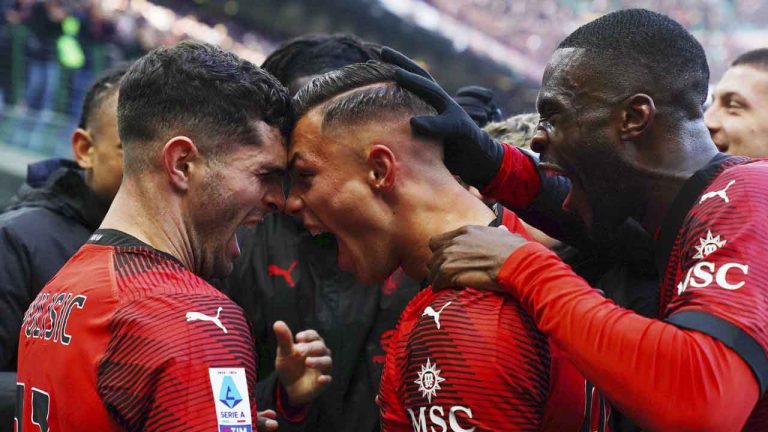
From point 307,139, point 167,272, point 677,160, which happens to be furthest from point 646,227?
point 167,272

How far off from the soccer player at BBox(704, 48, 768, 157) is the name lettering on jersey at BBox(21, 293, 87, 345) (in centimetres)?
252

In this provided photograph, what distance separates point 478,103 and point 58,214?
1.89 m

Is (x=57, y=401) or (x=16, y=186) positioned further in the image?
(x=16, y=186)

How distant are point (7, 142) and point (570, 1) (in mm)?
21769

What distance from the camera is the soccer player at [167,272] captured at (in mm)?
1863

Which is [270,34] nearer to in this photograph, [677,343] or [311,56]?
[311,56]

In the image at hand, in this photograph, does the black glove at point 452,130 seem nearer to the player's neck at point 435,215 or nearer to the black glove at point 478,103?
the player's neck at point 435,215

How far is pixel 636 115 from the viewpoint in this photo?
227 cm

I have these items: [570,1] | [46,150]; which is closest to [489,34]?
[570,1]

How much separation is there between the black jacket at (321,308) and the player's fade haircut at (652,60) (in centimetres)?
129

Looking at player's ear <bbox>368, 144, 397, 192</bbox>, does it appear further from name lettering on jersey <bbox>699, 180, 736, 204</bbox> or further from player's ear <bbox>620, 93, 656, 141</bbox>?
name lettering on jersey <bbox>699, 180, 736, 204</bbox>

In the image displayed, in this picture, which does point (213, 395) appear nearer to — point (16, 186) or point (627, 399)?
point (627, 399)

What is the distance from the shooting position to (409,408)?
6.54 feet

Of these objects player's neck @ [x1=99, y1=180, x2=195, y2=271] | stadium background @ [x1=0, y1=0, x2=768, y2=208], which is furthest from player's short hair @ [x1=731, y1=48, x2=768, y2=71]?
stadium background @ [x1=0, y1=0, x2=768, y2=208]
